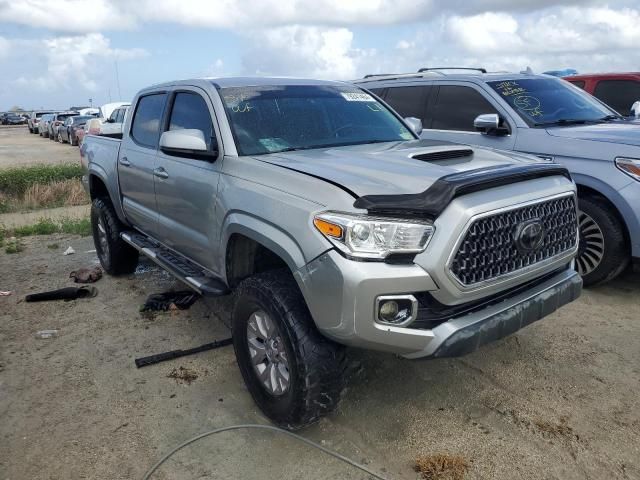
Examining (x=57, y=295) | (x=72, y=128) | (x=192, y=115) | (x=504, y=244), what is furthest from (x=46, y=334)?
(x=72, y=128)

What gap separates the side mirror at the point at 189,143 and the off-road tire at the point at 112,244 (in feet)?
7.82

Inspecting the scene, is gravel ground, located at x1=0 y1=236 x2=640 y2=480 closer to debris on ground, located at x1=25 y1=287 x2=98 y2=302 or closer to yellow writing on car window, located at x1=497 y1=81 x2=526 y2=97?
debris on ground, located at x1=25 y1=287 x2=98 y2=302

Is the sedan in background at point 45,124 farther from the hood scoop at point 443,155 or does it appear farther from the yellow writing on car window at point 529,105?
the hood scoop at point 443,155

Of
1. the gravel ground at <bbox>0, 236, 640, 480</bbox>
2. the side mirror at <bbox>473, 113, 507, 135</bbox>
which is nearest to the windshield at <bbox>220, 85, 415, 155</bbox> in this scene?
the side mirror at <bbox>473, 113, 507, 135</bbox>

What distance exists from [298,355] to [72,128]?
92.4ft

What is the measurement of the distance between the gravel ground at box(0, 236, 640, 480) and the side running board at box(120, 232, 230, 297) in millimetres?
585

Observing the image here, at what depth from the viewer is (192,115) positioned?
405cm

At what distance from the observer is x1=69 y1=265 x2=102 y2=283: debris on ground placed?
5781 mm

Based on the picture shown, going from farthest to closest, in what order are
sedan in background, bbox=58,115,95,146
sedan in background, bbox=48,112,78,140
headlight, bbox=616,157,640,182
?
sedan in background, bbox=48,112,78,140 < sedan in background, bbox=58,115,95,146 < headlight, bbox=616,157,640,182

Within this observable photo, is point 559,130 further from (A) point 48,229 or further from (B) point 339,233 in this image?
(A) point 48,229

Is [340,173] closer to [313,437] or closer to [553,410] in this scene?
[313,437]

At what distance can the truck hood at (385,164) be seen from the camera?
103 inches

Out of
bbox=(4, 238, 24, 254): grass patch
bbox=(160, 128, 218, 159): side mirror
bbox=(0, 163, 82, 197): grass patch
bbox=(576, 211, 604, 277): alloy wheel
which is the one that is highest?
bbox=(160, 128, 218, 159): side mirror

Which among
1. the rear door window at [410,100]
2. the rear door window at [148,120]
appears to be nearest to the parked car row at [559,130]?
the rear door window at [410,100]
